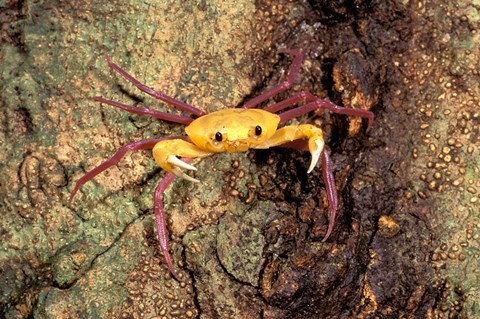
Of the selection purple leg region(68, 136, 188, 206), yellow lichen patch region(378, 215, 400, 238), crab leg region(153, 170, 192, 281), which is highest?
purple leg region(68, 136, 188, 206)

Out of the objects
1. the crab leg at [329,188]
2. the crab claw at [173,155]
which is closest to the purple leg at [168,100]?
the crab claw at [173,155]

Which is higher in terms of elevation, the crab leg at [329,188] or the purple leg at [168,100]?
the purple leg at [168,100]

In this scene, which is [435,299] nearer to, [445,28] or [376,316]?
[376,316]

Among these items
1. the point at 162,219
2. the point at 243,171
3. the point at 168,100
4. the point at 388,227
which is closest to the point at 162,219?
the point at 162,219

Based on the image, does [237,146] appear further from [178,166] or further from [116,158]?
[116,158]

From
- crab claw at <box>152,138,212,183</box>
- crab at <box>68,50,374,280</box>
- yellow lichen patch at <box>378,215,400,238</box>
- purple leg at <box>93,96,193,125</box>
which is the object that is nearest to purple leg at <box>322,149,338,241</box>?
crab at <box>68,50,374,280</box>

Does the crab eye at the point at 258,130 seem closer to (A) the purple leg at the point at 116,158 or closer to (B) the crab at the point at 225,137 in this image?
(B) the crab at the point at 225,137

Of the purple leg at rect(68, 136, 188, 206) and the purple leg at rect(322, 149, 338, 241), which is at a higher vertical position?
the purple leg at rect(68, 136, 188, 206)

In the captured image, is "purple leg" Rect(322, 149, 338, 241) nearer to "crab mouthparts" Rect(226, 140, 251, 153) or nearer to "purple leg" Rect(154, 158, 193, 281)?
"crab mouthparts" Rect(226, 140, 251, 153)
